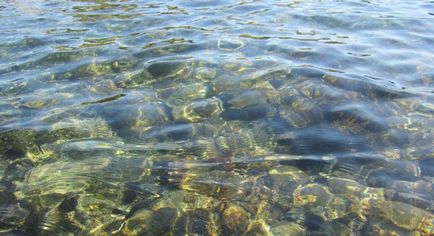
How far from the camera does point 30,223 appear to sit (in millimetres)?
4258

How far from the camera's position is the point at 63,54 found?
8.88 meters

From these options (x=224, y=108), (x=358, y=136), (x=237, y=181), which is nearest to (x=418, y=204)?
(x=358, y=136)

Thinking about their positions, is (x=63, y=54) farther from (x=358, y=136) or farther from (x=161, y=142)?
(x=358, y=136)

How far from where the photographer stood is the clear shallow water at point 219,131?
441 centimetres

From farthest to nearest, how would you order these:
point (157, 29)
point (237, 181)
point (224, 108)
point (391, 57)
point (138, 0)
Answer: point (138, 0) < point (157, 29) < point (391, 57) < point (224, 108) < point (237, 181)

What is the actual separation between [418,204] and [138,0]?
11881 millimetres

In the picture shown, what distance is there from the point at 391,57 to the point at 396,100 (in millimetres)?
2202

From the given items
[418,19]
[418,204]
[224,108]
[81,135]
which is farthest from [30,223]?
[418,19]

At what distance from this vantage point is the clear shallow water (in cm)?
Answer: 441

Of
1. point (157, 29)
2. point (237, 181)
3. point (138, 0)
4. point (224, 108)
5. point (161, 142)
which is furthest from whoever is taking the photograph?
point (138, 0)

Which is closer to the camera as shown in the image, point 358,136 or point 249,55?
point 358,136

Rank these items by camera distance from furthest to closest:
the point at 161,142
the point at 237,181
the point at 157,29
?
the point at 157,29
the point at 161,142
the point at 237,181

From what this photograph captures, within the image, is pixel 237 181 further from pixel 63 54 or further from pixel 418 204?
pixel 63 54

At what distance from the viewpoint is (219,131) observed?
5.90 metres
